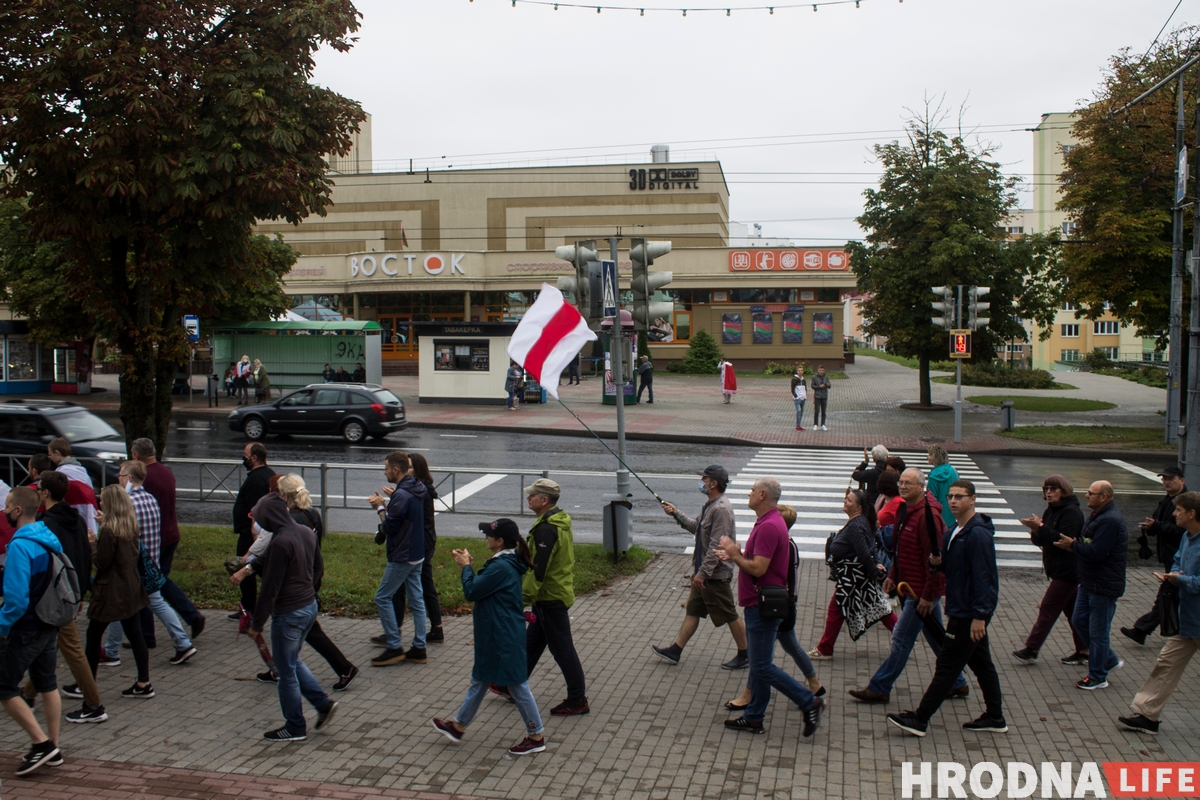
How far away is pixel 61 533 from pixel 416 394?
30.2 meters

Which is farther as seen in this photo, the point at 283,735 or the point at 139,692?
the point at 139,692

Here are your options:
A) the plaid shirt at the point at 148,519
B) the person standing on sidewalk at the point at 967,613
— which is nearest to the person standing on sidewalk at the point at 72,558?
the plaid shirt at the point at 148,519

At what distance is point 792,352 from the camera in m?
49.6


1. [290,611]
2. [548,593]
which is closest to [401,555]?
[290,611]

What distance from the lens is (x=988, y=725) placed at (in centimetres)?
637

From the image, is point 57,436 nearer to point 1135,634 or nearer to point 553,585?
point 553,585

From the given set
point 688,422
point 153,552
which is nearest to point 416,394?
point 688,422

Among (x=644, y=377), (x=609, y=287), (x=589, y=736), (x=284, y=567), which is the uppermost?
(x=609, y=287)

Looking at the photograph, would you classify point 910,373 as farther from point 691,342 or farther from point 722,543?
point 722,543

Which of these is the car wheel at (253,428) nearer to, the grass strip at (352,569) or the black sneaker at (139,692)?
the grass strip at (352,569)

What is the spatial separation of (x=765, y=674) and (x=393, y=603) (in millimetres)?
3260

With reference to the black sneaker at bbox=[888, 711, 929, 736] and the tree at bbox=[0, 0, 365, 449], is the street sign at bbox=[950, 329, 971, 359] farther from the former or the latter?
the black sneaker at bbox=[888, 711, 929, 736]

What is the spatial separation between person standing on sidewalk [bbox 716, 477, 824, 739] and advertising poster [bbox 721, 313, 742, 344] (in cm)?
4420

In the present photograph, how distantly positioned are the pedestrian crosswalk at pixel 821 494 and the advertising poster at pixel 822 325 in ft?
89.6
